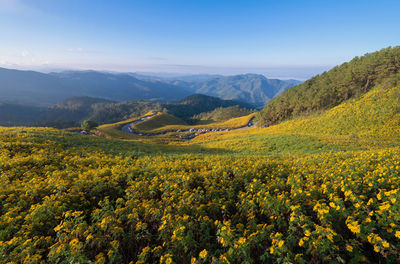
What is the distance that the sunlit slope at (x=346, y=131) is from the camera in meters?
25.1

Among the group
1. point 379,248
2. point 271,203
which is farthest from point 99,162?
point 379,248

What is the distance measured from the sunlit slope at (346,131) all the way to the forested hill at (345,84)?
9.56 metres

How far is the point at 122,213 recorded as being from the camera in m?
5.62

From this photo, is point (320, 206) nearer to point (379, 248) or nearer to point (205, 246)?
point (379, 248)

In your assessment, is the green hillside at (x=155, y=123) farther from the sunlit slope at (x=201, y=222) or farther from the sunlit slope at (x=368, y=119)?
the sunlit slope at (x=201, y=222)

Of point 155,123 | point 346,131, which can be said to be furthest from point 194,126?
point 346,131

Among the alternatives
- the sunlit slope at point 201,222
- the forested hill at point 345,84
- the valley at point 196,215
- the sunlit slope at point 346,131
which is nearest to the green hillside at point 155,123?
the forested hill at point 345,84

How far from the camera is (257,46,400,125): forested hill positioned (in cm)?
4762

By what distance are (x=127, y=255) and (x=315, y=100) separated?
7500 cm

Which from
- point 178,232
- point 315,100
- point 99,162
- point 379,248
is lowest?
point 99,162

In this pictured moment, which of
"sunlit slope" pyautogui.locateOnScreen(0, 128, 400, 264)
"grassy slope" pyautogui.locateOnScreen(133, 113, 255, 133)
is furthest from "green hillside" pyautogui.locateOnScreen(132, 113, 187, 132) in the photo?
"sunlit slope" pyautogui.locateOnScreen(0, 128, 400, 264)

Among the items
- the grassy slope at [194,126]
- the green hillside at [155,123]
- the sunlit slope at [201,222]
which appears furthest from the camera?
the green hillside at [155,123]

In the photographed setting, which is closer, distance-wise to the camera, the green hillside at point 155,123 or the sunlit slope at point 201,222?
the sunlit slope at point 201,222

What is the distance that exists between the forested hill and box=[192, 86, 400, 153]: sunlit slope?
9560mm
